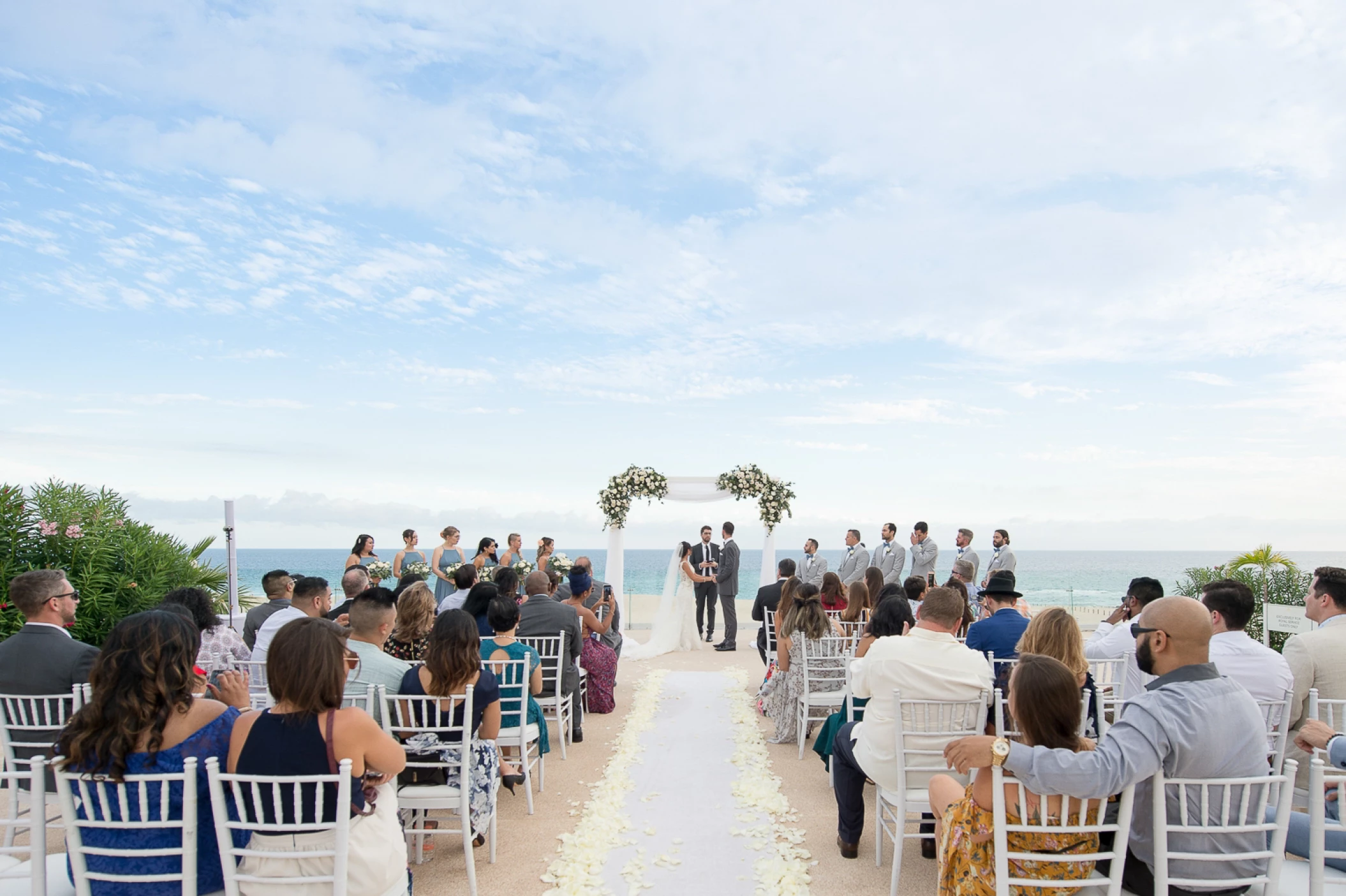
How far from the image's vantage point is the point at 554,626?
611cm

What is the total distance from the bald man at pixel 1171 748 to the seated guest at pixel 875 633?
97.7 inches

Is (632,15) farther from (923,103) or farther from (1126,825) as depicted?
(1126,825)

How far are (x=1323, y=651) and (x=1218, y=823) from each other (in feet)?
6.08

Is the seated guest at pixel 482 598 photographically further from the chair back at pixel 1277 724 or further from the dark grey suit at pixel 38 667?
the chair back at pixel 1277 724

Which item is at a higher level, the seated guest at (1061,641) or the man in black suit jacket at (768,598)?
the seated guest at (1061,641)

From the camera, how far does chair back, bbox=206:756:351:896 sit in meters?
2.28

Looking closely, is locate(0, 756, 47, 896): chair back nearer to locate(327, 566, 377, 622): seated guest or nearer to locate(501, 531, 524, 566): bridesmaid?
locate(327, 566, 377, 622): seated guest

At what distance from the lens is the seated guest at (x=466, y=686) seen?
11.9 feet

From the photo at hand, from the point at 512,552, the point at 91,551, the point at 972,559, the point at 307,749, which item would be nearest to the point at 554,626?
the point at 307,749

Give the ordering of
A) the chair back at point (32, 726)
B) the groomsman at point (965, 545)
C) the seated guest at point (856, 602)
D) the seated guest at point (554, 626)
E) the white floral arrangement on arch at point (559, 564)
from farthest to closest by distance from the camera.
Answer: the groomsman at point (965, 545)
the white floral arrangement on arch at point (559, 564)
the seated guest at point (856, 602)
the seated guest at point (554, 626)
the chair back at point (32, 726)

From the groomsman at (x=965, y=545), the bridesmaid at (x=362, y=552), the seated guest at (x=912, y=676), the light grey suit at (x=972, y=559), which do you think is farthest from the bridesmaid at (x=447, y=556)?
the seated guest at (x=912, y=676)

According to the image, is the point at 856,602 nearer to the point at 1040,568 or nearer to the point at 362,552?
the point at 362,552

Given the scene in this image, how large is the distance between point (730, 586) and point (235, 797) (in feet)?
33.2

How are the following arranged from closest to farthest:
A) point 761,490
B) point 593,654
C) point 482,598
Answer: point 482,598
point 593,654
point 761,490
